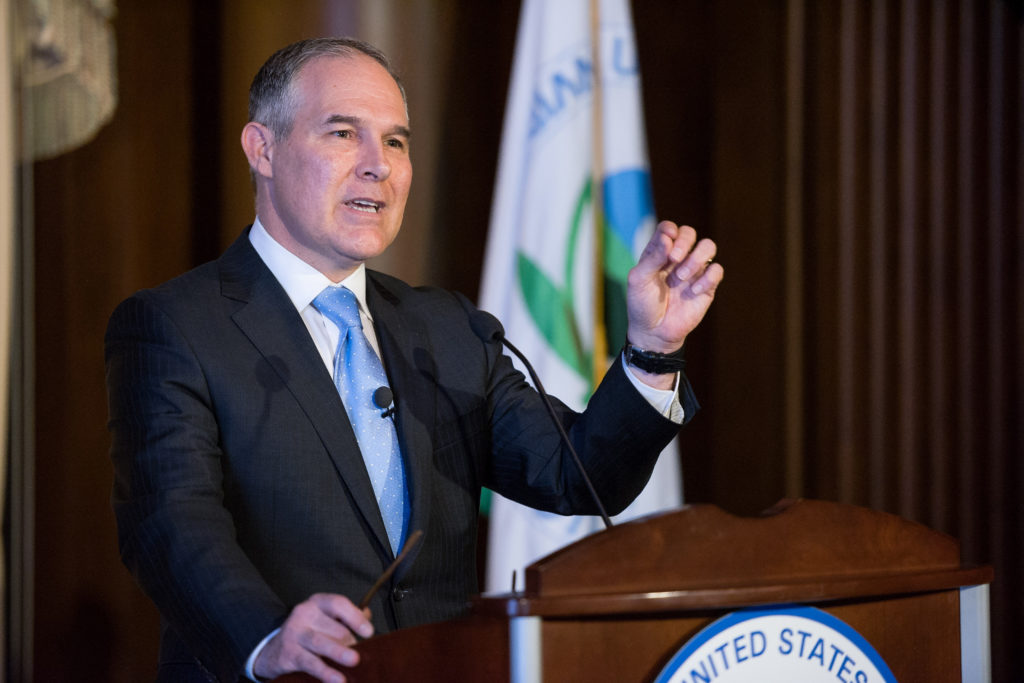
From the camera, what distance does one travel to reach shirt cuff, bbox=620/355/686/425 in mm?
1586

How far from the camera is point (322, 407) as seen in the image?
154 centimetres

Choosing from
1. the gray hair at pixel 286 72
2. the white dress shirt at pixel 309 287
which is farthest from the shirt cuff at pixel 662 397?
the gray hair at pixel 286 72

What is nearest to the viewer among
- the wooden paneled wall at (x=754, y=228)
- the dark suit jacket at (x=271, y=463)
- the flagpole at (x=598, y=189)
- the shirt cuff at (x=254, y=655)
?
the shirt cuff at (x=254, y=655)

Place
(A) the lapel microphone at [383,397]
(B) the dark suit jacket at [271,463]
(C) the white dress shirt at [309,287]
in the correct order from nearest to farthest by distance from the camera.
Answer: (B) the dark suit jacket at [271,463] → (A) the lapel microphone at [383,397] → (C) the white dress shirt at [309,287]

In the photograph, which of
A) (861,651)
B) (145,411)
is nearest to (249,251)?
(145,411)

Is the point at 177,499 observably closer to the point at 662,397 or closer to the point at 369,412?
the point at 369,412

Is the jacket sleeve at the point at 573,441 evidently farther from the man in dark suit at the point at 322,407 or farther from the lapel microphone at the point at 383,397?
the lapel microphone at the point at 383,397

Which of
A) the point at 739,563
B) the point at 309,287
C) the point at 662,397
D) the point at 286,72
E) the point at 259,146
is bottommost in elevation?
the point at 739,563

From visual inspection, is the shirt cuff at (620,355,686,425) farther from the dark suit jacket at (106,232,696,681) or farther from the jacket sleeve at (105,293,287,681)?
the jacket sleeve at (105,293,287,681)

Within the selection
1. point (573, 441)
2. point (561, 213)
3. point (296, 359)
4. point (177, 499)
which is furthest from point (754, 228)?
point (177, 499)

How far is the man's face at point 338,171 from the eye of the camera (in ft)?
5.59

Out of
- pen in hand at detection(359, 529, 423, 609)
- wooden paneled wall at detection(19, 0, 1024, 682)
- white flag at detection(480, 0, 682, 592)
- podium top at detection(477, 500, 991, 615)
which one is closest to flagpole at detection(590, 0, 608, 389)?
white flag at detection(480, 0, 682, 592)

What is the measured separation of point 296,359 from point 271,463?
0.53ft

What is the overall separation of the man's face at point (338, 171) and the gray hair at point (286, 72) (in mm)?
14
